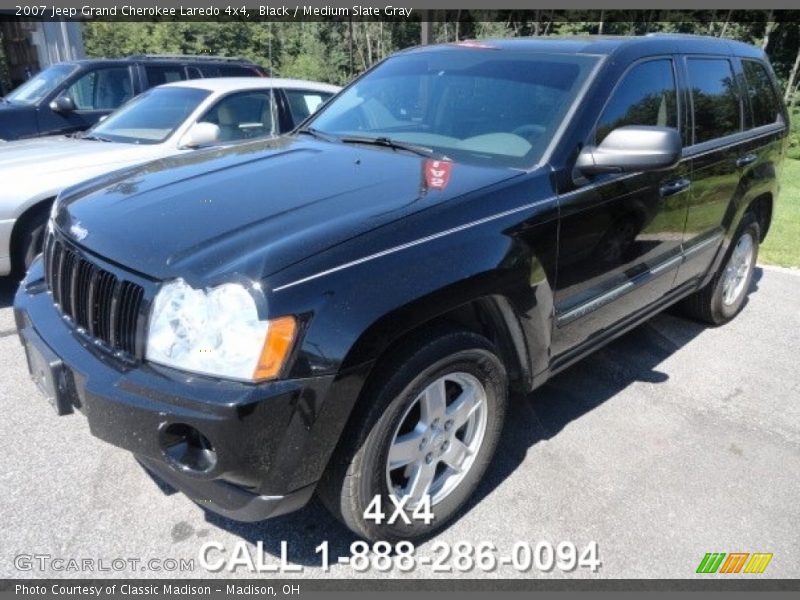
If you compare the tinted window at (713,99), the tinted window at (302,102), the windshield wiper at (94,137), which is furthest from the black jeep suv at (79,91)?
the tinted window at (713,99)

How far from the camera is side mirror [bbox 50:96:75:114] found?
7082 mm

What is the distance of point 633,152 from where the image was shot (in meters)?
2.58

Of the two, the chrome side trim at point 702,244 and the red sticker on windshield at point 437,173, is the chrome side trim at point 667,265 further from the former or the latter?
the red sticker on windshield at point 437,173

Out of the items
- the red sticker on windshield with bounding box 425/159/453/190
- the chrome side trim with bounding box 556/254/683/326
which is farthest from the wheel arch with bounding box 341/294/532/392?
the red sticker on windshield with bounding box 425/159/453/190

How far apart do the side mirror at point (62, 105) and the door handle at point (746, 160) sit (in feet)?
22.3

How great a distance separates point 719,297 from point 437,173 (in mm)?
2948

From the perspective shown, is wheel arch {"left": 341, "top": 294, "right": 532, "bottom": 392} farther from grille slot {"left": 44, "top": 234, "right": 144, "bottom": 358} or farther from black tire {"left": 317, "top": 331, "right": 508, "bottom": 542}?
grille slot {"left": 44, "top": 234, "right": 144, "bottom": 358}

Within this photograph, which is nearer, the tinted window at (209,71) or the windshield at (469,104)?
the windshield at (469,104)

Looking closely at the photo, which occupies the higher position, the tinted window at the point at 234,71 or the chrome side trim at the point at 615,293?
the tinted window at the point at 234,71

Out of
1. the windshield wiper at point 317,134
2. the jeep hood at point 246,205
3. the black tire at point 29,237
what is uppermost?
the windshield wiper at point 317,134

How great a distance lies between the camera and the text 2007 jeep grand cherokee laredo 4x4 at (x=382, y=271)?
1858 millimetres

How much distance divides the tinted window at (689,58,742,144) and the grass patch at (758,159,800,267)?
1174 millimetres

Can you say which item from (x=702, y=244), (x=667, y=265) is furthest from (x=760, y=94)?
(x=667, y=265)

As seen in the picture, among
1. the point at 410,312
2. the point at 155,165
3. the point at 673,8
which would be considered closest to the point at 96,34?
the point at 673,8
